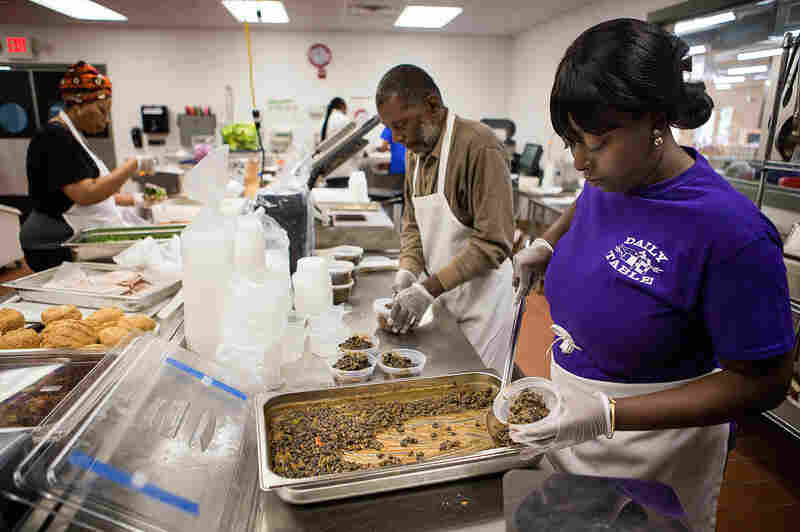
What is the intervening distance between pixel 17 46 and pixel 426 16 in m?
7.17

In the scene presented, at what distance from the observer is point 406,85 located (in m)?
1.97

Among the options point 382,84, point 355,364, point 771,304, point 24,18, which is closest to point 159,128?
point 24,18

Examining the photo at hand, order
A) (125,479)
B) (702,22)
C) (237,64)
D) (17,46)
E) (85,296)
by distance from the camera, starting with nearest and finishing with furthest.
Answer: (125,479)
(85,296)
(702,22)
(17,46)
(237,64)

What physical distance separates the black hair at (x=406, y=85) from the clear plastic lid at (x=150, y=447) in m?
1.37

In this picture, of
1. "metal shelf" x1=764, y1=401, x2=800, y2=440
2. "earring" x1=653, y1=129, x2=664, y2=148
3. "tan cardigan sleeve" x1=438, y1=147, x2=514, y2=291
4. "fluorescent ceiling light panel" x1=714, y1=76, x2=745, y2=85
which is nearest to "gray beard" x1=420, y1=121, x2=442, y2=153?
"tan cardigan sleeve" x1=438, y1=147, x2=514, y2=291

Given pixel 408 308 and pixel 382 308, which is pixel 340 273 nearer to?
pixel 382 308

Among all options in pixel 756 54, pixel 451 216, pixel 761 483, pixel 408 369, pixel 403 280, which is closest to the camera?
pixel 408 369

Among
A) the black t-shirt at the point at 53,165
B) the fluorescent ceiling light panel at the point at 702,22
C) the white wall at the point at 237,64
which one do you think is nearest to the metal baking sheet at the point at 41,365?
the black t-shirt at the point at 53,165

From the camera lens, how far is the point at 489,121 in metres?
9.05

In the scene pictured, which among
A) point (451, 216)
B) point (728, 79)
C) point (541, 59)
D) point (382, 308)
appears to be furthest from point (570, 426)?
point (541, 59)

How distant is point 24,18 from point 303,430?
984cm

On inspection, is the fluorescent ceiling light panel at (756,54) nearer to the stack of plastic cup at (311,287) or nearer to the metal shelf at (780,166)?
the metal shelf at (780,166)

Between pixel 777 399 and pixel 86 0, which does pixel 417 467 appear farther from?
pixel 86 0

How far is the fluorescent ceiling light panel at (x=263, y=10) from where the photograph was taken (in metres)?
6.49
